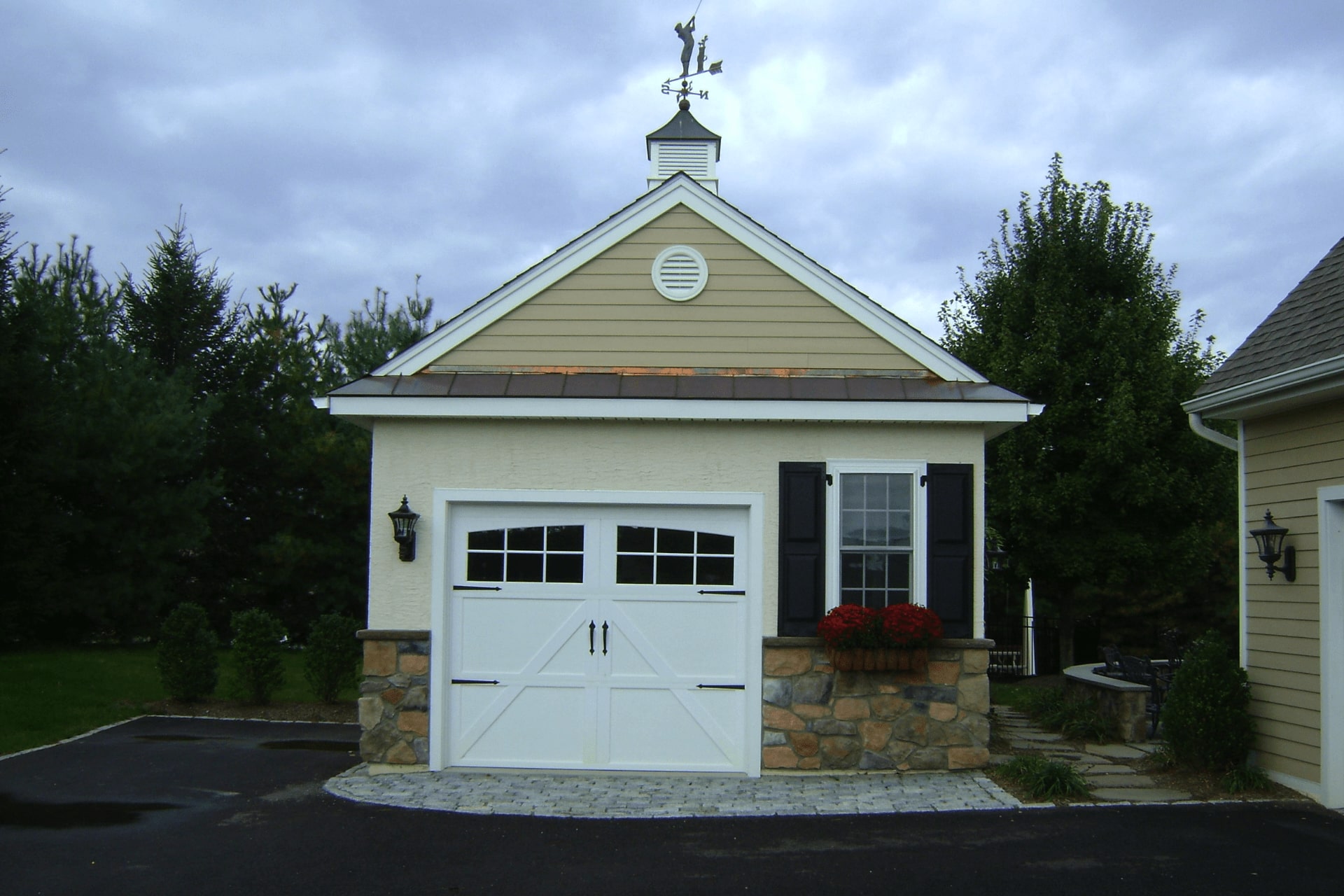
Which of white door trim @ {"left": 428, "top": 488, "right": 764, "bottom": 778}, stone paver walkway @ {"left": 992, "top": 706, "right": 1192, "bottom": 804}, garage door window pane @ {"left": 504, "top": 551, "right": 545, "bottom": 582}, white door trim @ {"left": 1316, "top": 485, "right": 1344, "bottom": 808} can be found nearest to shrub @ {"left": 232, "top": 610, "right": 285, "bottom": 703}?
white door trim @ {"left": 428, "top": 488, "right": 764, "bottom": 778}

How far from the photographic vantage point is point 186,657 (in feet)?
41.1

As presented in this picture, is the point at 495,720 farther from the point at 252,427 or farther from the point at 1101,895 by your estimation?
the point at 252,427

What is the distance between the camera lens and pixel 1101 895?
18.2ft

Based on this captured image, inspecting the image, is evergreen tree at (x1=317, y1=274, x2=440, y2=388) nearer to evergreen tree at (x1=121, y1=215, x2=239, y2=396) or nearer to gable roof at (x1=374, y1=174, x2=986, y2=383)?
evergreen tree at (x1=121, y1=215, x2=239, y2=396)

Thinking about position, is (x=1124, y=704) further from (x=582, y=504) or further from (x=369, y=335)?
(x=369, y=335)

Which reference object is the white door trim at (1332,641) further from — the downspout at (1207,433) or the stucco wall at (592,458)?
the stucco wall at (592,458)

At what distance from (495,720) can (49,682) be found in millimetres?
7797

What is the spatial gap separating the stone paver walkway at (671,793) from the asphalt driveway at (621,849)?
19 centimetres

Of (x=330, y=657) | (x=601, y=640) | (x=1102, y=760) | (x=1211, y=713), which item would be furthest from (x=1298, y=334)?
(x=330, y=657)

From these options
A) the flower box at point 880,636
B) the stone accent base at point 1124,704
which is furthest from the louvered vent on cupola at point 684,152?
the stone accent base at point 1124,704

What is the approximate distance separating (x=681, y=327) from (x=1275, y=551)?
4.79m

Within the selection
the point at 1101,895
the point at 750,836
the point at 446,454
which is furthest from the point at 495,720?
the point at 1101,895

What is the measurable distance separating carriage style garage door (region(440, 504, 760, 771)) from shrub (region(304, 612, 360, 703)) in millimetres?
4503

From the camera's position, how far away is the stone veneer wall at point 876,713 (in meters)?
8.41
